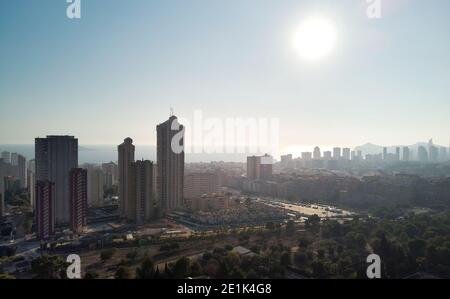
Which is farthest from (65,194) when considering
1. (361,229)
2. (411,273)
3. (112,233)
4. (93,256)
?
(411,273)

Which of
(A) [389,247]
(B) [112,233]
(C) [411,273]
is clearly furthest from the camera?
(B) [112,233]

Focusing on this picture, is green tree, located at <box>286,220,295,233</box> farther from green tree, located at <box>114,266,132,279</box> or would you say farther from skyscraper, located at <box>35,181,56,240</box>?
skyscraper, located at <box>35,181,56,240</box>

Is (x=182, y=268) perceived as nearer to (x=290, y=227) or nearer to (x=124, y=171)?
(x=290, y=227)

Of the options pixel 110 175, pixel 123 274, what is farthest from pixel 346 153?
pixel 123 274

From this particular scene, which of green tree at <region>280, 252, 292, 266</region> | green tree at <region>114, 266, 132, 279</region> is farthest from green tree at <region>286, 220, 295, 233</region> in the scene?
green tree at <region>114, 266, 132, 279</region>
